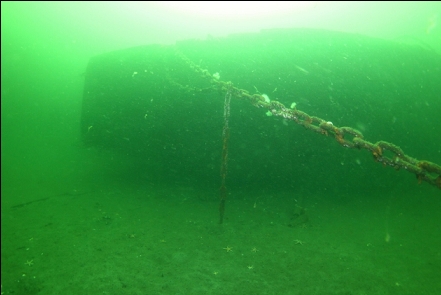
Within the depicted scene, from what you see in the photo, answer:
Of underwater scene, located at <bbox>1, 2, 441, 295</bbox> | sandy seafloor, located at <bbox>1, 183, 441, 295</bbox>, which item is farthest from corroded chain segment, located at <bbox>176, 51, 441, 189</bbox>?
sandy seafloor, located at <bbox>1, 183, 441, 295</bbox>

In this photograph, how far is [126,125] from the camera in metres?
11.1

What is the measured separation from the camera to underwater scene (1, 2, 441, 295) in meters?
4.55

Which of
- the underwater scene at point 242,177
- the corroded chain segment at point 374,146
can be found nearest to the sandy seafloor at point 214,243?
the underwater scene at point 242,177

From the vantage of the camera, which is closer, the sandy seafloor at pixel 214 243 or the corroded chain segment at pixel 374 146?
the corroded chain segment at pixel 374 146

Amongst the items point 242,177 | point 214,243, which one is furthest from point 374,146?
point 242,177

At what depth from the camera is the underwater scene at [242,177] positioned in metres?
4.55

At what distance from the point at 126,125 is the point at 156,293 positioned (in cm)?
871

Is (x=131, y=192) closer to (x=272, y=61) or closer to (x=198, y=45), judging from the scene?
(x=198, y=45)

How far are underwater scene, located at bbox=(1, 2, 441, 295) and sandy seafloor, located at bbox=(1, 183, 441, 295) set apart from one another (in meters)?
0.04

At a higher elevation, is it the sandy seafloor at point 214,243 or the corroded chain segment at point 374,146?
the corroded chain segment at point 374,146

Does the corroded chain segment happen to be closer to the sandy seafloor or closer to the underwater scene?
A: the underwater scene

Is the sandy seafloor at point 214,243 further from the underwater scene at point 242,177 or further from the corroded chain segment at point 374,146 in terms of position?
→ the corroded chain segment at point 374,146

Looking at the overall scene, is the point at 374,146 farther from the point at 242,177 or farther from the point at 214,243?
the point at 242,177

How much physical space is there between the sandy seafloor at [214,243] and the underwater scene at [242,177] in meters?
0.04
